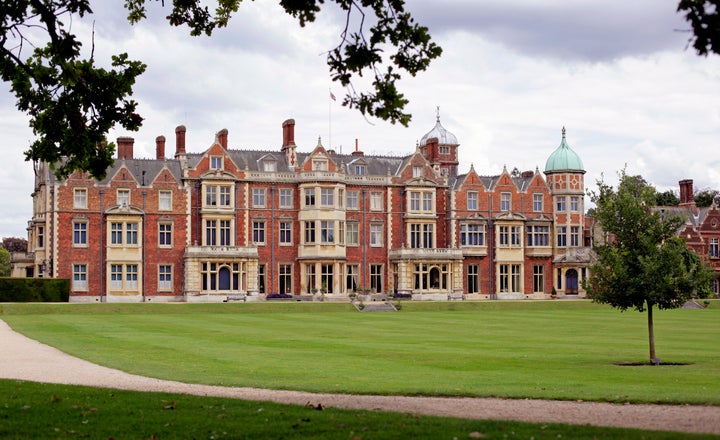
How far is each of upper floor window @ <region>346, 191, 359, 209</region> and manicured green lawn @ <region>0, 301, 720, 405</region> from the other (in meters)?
16.8

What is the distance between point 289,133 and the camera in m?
66.1

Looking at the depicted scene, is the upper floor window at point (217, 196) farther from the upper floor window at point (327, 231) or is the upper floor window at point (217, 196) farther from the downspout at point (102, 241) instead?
the downspout at point (102, 241)

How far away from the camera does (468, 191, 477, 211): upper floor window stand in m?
69.6

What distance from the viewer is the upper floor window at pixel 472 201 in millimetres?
69625

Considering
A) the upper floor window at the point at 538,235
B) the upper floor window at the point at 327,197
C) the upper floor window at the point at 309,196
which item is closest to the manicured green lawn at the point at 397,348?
the upper floor window at the point at 309,196

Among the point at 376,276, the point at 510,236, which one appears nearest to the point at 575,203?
the point at 510,236

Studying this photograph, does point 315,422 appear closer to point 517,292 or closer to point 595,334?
point 595,334

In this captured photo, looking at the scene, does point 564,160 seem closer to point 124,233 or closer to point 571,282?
point 571,282

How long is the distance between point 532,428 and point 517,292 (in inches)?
2330

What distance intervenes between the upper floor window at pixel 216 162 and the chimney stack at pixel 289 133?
17.9 feet

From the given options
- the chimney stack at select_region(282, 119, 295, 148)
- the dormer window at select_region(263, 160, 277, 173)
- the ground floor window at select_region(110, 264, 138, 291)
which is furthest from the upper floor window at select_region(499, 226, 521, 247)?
the ground floor window at select_region(110, 264, 138, 291)

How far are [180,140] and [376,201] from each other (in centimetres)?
1419

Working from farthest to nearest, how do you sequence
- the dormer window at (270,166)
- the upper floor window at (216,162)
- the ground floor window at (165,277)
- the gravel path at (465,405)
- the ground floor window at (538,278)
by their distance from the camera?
the ground floor window at (538,278) < the dormer window at (270,166) < the upper floor window at (216,162) < the ground floor window at (165,277) < the gravel path at (465,405)

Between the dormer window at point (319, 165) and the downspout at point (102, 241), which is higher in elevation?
the dormer window at point (319, 165)
